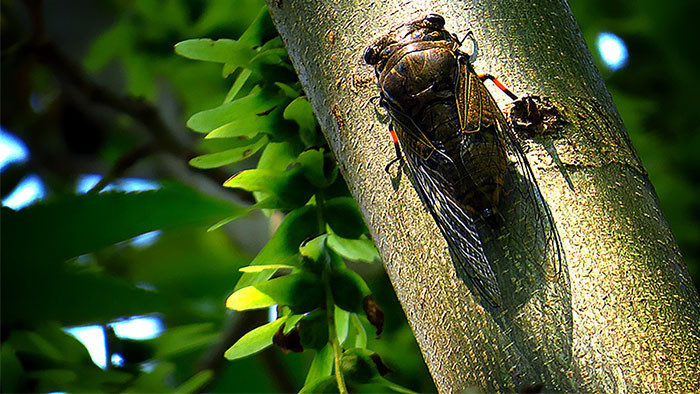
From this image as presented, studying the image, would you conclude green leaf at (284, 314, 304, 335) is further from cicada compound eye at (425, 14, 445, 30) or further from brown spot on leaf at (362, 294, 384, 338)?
cicada compound eye at (425, 14, 445, 30)

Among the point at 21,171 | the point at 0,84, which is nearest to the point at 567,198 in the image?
the point at 21,171

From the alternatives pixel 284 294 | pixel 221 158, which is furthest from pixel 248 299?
pixel 221 158

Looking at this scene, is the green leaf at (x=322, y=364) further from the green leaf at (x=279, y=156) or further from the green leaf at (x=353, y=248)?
the green leaf at (x=279, y=156)

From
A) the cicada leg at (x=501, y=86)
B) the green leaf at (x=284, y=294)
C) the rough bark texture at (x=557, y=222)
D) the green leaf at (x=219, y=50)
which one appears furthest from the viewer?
the green leaf at (x=219, y=50)

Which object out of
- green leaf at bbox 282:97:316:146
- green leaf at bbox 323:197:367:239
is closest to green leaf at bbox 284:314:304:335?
green leaf at bbox 323:197:367:239

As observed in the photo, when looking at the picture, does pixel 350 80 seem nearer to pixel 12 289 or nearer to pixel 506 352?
pixel 506 352

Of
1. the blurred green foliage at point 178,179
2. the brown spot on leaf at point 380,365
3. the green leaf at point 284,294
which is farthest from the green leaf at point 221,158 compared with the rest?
the brown spot on leaf at point 380,365
